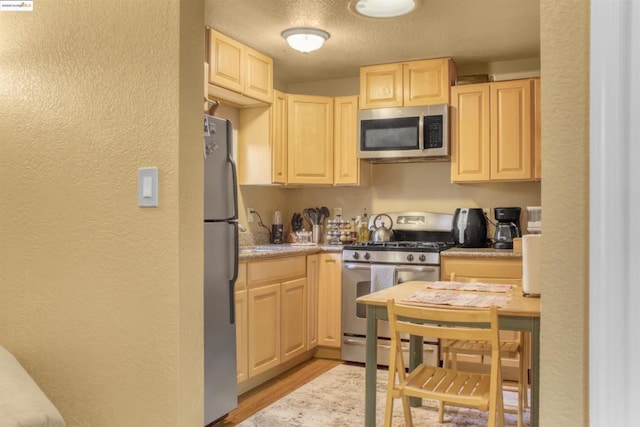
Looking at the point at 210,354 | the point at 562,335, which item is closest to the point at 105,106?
the point at 562,335

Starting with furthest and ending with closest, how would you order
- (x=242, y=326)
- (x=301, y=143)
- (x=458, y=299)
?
(x=301, y=143) → (x=242, y=326) → (x=458, y=299)

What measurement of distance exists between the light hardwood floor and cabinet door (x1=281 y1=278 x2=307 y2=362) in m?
0.13

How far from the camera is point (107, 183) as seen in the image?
160 cm

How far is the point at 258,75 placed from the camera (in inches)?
164

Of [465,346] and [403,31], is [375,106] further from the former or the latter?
A: [465,346]

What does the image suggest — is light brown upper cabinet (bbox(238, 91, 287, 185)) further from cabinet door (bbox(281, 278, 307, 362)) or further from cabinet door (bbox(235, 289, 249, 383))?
cabinet door (bbox(235, 289, 249, 383))

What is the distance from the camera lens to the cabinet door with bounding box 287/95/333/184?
4.62 meters

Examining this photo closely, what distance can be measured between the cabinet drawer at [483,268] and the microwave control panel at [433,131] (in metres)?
0.93

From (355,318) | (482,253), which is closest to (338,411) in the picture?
(355,318)

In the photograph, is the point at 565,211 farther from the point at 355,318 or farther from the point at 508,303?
the point at 355,318

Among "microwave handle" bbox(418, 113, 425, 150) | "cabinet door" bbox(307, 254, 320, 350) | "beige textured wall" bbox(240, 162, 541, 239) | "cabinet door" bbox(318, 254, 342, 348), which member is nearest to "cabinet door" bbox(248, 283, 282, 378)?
"cabinet door" bbox(307, 254, 320, 350)

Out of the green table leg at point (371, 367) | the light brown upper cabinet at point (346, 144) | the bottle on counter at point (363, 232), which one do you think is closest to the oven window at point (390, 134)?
the light brown upper cabinet at point (346, 144)

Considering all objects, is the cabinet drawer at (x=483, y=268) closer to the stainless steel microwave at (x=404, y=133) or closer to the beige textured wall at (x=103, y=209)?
the stainless steel microwave at (x=404, y=133)

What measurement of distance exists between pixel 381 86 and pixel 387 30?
792mm
